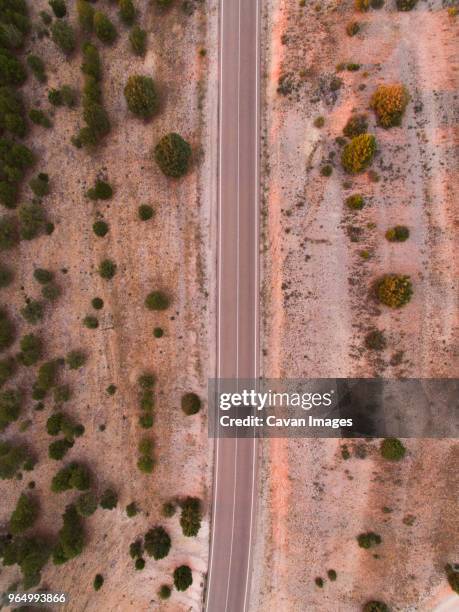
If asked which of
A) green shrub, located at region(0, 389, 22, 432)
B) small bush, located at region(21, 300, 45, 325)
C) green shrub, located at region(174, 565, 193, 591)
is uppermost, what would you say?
small bush, located at region(21, 300, 45, 325)

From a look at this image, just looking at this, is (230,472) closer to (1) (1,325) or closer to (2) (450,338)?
(2) (450,338)

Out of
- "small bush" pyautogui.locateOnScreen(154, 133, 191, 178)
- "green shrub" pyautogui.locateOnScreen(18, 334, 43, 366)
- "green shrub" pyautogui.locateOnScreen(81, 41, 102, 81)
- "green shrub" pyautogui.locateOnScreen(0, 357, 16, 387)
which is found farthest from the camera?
"green shrub" pyautogui.locateOnScreen(0, 357, 16, 387)

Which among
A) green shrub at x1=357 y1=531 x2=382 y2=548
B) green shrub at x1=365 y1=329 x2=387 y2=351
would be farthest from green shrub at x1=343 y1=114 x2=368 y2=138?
green shrub at x1=357 y1=531 x2=382 y2=548

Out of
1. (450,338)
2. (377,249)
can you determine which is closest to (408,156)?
(377,249)

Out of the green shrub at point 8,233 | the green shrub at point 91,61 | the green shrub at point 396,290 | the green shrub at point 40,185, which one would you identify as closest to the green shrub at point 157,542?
the green shrub at point 396,290

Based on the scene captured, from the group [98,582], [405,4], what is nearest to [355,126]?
[405,4]

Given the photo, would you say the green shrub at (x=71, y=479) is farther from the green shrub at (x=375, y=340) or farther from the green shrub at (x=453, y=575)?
the green shrub at (x=453, y=575)

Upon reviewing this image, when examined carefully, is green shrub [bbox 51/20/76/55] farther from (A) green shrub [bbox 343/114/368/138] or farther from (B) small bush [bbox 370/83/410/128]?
(B) small bush [bbox 370/83/410/128]

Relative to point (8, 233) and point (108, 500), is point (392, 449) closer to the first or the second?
point (108, 500)
